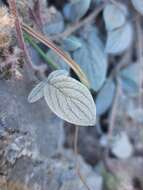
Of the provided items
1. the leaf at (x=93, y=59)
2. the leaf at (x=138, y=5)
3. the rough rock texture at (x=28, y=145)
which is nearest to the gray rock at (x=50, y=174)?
the rough rock texture at (x=28, y=145)

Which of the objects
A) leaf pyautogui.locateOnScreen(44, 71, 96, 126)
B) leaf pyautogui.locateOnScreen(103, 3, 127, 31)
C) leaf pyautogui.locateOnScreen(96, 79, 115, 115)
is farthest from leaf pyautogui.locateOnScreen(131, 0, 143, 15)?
leaf pyautogui.locateOnScreen(44, 71, 96, 126)

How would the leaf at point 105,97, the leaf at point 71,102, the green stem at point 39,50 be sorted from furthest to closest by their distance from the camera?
the leaf at point 105,97
the green stem at point 39,50
the leaf at point 71,102

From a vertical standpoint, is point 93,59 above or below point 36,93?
below

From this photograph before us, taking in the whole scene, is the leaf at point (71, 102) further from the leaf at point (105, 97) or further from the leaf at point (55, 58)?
the leaf at point (105, 97)

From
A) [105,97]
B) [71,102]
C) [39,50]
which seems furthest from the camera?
[105,97]

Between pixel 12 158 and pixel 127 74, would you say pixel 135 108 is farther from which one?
pixel 12 158

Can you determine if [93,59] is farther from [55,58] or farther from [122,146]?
[122,146]

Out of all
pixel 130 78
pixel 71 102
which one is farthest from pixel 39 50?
pixel 130 78
